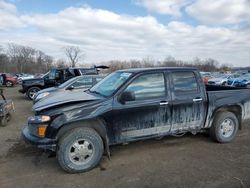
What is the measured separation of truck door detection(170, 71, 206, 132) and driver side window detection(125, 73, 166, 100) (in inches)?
10.5

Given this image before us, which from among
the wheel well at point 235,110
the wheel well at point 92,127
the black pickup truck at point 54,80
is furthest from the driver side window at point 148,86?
the black pickup truck at point 54,80

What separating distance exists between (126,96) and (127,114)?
34cm

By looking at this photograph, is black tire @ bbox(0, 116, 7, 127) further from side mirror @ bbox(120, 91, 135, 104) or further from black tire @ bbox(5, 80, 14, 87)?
black tire @ bbox(5, 80, 14, 87)

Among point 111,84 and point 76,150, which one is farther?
point 111,84

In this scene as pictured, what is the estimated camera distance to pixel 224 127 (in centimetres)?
560

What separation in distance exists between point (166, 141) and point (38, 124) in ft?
9.89

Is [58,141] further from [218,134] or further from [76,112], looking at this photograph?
[218,134]

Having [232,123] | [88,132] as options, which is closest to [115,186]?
[88,132]

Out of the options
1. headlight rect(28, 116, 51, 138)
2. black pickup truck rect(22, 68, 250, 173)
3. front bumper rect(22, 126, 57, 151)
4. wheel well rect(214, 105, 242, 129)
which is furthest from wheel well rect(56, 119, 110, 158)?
wheel well rect(214, 105, 242, 129)

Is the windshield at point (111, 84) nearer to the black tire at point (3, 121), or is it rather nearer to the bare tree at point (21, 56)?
the black tire at point (3, 121)

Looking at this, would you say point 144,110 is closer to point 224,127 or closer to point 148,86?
point 148,86

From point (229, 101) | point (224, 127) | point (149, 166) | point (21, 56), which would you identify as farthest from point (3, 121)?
point (21, 56)

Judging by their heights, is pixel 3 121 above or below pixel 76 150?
below

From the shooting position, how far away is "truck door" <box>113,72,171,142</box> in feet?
14.7
